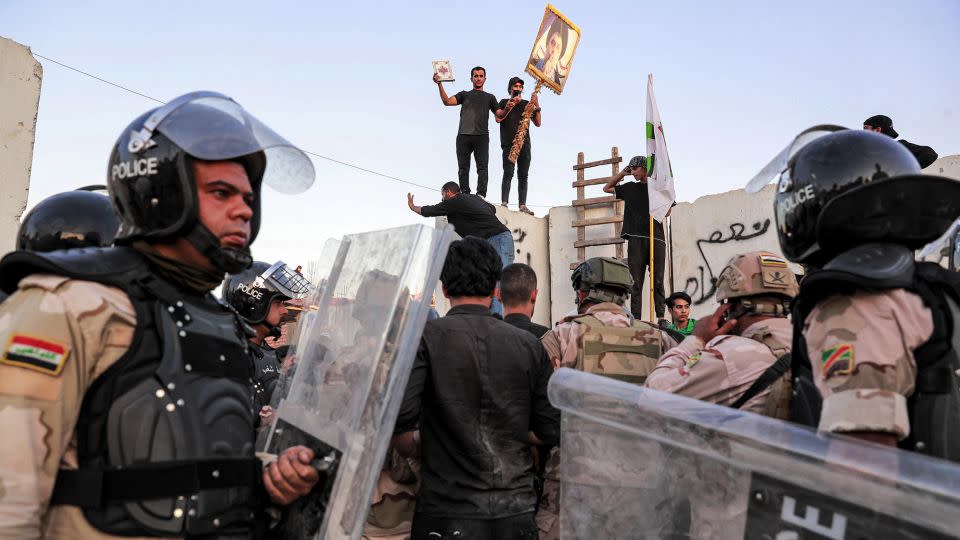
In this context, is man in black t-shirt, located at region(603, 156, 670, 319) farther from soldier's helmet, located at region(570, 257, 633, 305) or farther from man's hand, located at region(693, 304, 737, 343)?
man's hand, located at region(693, 304, 737, 343)

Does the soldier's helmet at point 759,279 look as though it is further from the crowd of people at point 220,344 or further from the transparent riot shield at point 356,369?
the transparent riot shield at point 356,369

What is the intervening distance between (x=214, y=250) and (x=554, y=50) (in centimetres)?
1018

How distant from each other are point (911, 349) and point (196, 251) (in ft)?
6.06

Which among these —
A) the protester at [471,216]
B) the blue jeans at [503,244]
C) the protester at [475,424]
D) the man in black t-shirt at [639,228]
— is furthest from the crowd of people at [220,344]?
the man in black t-shirt at [639,228]

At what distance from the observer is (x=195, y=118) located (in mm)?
2053

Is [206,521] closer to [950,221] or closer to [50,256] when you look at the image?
[50,256]

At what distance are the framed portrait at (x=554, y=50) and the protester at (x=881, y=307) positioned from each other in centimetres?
962

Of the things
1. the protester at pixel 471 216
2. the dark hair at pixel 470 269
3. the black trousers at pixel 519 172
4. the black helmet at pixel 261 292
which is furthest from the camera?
the black trousers at pixel 519 172

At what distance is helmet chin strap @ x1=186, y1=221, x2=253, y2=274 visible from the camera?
198 cm

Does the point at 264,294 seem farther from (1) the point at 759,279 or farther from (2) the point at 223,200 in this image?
(1) the point at 759,279

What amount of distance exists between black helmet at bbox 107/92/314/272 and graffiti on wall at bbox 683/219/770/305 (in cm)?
944

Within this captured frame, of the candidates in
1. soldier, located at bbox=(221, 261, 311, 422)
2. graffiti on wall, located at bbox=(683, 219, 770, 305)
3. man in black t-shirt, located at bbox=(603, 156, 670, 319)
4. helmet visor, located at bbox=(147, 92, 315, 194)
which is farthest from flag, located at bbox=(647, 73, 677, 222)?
helmet visor, located at bbox=(147, 92, 315, 194)

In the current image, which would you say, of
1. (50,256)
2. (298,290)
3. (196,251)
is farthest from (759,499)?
(298,290)

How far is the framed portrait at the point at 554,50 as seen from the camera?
11.1 metres
